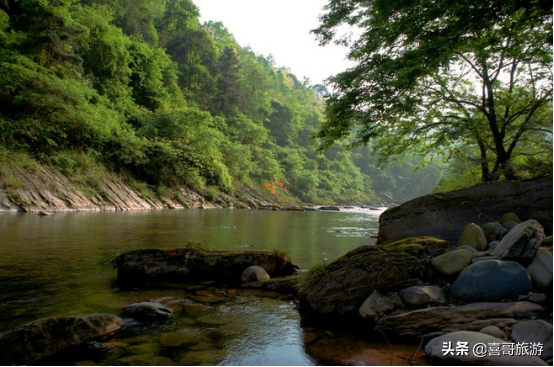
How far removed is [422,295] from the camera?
151 inches

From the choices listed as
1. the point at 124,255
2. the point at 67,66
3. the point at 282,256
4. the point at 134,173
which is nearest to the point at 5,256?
the point at 124,255

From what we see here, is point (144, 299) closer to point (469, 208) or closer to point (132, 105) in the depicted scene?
point (469, 208)

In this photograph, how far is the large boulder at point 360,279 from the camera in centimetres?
412

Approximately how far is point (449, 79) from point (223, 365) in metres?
11.2

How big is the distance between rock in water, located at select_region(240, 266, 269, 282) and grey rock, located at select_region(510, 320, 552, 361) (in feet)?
11.5

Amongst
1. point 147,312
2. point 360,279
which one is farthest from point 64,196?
point 360,279

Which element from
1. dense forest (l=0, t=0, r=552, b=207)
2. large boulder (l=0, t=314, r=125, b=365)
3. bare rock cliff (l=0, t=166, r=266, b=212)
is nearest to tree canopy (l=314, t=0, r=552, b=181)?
dense forest (l=0, t=0, r=552, b=207)

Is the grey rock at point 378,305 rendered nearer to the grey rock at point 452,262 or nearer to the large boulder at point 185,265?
the grey rock at point 452,262

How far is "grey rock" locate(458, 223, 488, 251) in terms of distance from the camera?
540cm

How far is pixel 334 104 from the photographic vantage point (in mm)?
8891

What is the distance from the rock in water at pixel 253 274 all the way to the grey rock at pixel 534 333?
11.5ft

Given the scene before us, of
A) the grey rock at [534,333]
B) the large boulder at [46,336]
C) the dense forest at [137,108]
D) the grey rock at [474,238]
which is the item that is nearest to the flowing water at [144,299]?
the large boulder at [46,336]

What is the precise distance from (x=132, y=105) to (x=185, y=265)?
29155 mm

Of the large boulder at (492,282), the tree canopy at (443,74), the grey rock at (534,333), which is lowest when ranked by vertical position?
the grey rock at (534,333)
